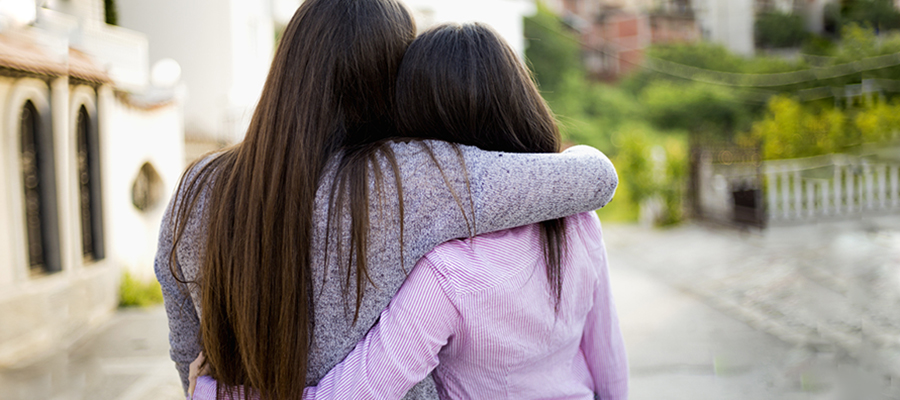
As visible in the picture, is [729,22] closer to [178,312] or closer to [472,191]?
[472,191]

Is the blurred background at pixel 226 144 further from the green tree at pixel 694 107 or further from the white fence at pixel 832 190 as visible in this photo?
the green tree at pixel 694 107

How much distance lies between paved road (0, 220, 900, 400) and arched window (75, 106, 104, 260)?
309 millimetres

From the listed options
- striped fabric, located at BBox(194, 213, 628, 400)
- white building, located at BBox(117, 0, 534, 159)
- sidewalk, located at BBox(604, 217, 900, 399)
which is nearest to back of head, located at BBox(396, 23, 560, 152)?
striped fabric, located at BBox(194, 213, 628, 400)

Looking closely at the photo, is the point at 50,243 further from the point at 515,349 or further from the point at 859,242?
the point at 859,242

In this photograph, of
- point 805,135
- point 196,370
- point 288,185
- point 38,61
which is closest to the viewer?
point 288,185

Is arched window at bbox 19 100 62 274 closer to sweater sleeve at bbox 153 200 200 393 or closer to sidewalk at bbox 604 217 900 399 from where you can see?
sweater sleeve at bbox 153 200 200 393

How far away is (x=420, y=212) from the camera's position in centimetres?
75

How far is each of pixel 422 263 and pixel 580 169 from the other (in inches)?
10.0

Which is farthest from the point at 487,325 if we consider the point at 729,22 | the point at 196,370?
the point at 729,22

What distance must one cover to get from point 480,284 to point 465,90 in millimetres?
253

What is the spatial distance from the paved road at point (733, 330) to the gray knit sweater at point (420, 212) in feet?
4.62

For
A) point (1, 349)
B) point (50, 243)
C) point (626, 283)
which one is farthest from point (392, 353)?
point (626, 283)

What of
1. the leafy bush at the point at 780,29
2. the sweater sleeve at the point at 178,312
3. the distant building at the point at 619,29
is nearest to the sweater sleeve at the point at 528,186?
the sweater sleeve at the point at 178,312

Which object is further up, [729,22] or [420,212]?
[729,22]
